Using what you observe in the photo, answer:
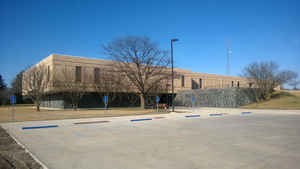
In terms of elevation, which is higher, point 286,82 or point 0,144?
point 286,82

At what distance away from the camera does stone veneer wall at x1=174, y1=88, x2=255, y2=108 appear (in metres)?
45.8

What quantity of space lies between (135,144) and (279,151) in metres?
4.90

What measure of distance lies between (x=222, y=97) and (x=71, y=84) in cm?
3019

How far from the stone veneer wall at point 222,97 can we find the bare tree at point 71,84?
22.0 metres

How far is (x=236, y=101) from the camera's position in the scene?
4538 cm

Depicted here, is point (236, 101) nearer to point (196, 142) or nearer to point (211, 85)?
point (211, 85)

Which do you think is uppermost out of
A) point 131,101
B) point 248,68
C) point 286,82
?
point 248,68

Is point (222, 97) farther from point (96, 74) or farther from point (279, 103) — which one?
point (96, 74)

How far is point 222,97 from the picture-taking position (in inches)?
1900

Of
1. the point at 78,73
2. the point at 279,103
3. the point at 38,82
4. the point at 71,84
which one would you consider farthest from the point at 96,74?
the point at 279,103

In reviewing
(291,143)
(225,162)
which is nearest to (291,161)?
(225,162)

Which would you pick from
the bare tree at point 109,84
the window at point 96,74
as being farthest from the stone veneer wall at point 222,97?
the window at point 96,74

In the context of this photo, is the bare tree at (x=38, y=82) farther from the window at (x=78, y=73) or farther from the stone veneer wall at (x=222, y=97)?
the stone veneer wall at (x=222, y=97)

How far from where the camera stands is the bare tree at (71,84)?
3834 centimetres
